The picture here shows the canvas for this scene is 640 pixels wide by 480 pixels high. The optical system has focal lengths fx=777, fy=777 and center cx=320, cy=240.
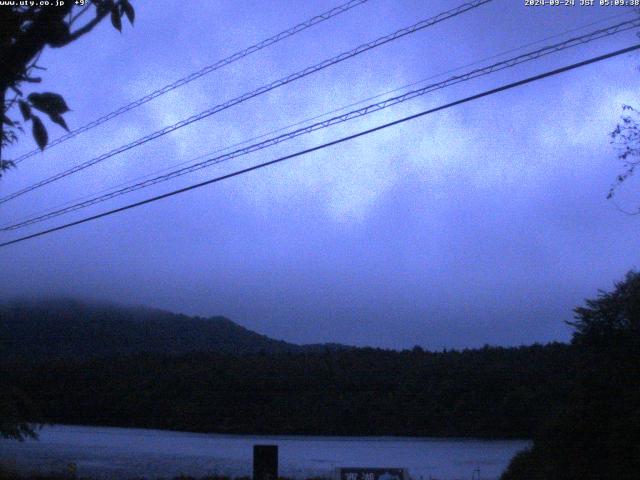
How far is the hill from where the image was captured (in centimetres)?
4050

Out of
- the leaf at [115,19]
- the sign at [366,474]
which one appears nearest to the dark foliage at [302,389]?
the sign at [366,474]

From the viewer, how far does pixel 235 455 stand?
2233 cm

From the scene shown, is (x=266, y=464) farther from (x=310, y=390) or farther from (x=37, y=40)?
(x=310, y=390)

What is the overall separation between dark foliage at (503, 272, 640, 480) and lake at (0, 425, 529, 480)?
4480 mm

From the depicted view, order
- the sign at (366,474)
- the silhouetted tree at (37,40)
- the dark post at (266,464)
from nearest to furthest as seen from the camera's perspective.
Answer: the silhouetted tree at (37,40) < the sign at (366,474) < the dark post at (266,464)

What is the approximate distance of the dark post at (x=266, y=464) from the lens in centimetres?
1099

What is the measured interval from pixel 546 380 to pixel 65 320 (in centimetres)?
2751

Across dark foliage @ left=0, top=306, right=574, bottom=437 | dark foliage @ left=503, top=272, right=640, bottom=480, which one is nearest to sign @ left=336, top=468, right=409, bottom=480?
dark foliage @ left=503, top=272, right=640, bottom=480

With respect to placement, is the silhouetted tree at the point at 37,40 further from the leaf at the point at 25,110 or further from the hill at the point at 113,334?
the hill at the point at 113,334

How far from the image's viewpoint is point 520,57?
35.9 ft

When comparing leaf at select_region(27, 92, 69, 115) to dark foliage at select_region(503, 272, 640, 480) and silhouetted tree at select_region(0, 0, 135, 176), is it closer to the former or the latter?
silhouetted tree at select_region(0, 0, 135, 176)

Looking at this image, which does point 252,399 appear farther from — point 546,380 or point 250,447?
point 546,380

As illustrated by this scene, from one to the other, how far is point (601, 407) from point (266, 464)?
4857 mm

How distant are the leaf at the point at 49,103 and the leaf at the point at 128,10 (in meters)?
0.65
